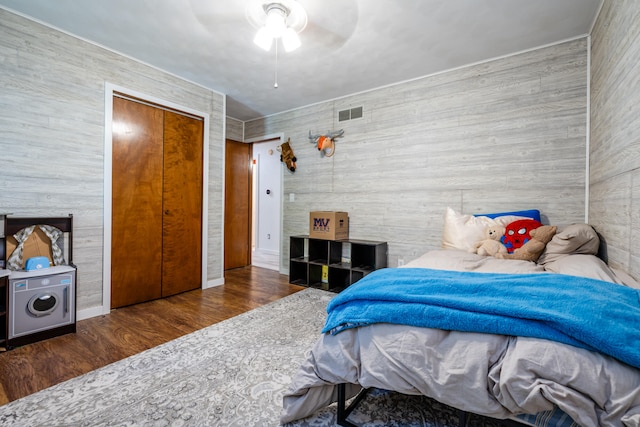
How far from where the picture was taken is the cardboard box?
3.65 m

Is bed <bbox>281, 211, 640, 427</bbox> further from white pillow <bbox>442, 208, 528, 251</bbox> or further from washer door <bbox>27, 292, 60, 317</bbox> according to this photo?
washer door <bbox>27, 292, 60, 317</bbox>

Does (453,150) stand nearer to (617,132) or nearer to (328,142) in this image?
(617,132)

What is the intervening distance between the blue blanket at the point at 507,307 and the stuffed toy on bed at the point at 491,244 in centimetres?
106

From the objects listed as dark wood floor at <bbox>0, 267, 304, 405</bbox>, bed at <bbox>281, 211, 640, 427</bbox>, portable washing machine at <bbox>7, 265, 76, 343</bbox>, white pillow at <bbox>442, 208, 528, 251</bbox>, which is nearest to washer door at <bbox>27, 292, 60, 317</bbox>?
portable washing machine at <bbox>7, 265, 76, 343</bbox>

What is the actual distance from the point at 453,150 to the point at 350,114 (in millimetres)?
1389

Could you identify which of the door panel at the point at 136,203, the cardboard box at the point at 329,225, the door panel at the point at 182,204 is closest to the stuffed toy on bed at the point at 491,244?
the cardboard box at the point at 329,225

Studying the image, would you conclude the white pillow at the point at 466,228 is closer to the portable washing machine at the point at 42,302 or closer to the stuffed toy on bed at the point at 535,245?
the stuffed toy on bed at the point at 535,245

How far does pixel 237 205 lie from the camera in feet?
16.3

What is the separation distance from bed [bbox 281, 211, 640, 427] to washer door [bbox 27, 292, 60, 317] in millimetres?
2125

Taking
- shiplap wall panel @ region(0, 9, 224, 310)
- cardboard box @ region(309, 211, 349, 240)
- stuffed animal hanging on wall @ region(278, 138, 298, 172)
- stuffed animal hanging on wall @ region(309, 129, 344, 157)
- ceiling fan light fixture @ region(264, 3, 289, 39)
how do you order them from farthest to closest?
stuffed animal hanging on wall @ region(278, 138, 298, 172)
stuffed animal hanging on wall @ region(309, 129, 344, 157)
cardboard box @ region(309, 211, 349, 240)
shiplap wall panel @ region(0, 9, 224, 310)
ceiling fan light fixture @ region(264, 3, 289, 39)

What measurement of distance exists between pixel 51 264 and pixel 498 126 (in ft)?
13.8

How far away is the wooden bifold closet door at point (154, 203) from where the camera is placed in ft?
9.64

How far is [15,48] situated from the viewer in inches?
90.9

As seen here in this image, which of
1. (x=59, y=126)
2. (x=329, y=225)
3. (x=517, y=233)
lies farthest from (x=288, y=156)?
(x=517, y=233)
